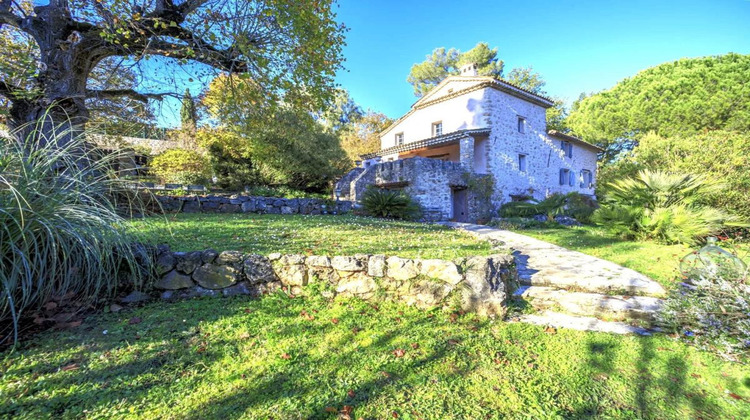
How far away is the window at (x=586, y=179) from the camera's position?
74.2ft

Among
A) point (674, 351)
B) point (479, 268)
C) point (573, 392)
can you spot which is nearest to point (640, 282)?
point (674, 351)

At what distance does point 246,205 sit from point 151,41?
5740mm

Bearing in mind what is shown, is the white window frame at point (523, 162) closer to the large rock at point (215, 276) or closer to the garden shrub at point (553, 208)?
the garden shrub at point (553, 208)

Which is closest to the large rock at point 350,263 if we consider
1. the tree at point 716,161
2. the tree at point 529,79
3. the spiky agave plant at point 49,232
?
the spiky agave plant at point 49,232

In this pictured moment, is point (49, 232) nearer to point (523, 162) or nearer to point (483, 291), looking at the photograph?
point (483, 291)

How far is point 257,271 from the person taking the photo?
12.2 ft

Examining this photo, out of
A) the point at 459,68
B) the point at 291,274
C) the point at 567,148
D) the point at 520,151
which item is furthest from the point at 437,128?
the point at 291,274

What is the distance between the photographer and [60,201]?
2.78 metres

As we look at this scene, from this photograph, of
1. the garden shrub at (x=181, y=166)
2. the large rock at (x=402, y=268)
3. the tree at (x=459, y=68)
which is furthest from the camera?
the tree at (x=459, y=68)

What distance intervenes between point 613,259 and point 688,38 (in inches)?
359

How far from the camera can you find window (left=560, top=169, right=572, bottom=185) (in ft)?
67.2

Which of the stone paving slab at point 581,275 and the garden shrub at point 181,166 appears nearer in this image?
the stone paving slab at point 581,275

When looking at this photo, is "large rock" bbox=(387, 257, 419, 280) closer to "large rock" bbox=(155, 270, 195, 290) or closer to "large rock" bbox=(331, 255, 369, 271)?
"large rock" bbox=(331, 255, 369, 271)

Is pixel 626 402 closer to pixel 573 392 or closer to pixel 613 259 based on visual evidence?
pixel 573 392
